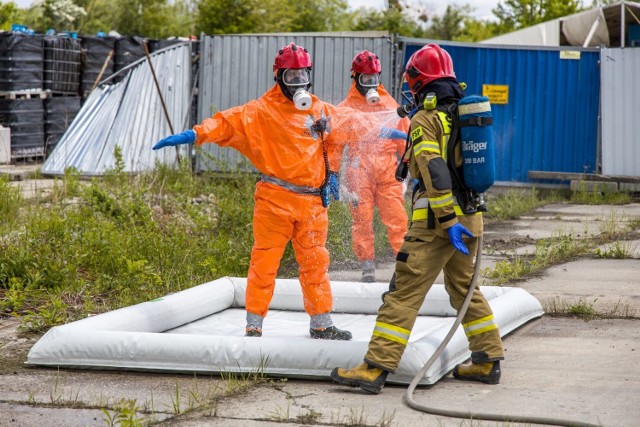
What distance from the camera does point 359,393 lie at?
5.21 m

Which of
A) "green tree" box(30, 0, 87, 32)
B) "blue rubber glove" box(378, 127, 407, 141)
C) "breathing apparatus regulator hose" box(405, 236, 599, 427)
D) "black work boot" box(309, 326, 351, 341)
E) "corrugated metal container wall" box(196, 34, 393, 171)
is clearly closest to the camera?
"breathing apparatus regulator hose" box(405, 236, 599, 427)

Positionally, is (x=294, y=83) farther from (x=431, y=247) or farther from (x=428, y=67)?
(x=431, y=247)

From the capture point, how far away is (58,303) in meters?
7.00

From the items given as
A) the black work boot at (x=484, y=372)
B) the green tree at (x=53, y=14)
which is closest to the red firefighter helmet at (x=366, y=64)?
the black work boot at (x=484, y=372)

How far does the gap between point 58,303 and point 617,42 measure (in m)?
17.1

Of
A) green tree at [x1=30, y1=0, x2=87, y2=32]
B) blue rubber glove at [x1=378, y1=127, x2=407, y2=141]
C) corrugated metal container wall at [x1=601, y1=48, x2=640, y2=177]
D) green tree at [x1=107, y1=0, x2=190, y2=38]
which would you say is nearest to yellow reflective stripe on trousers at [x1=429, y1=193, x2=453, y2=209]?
blue rubber glove at [x1=378, y1=127, x2=407, y2=141]

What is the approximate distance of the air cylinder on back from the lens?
5.14 metres

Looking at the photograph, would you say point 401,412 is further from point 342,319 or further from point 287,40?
point 287,40

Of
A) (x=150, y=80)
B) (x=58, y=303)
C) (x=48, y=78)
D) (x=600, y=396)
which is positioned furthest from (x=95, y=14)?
(x=600, y=396)

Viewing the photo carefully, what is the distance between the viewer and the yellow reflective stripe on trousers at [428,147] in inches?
203

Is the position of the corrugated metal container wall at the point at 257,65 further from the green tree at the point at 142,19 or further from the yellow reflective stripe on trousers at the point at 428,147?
the green tree at the point at 142,19

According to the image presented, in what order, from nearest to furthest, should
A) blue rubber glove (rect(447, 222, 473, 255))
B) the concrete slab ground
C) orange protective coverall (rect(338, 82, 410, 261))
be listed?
the concrete slab ground
blue rubber glove (rect(447, 222, 473, 255))
orange protective coverall (rect(338, 82, 410, 261))

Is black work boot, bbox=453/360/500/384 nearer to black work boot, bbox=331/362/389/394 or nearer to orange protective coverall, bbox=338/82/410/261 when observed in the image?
black work boot, bbox=331/362/389/394

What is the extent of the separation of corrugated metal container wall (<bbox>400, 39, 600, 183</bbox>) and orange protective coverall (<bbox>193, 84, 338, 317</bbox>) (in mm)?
9637
